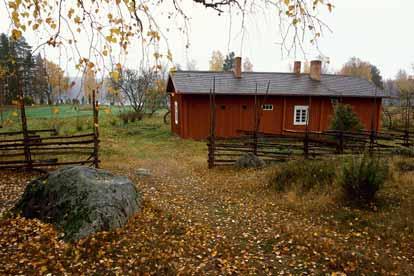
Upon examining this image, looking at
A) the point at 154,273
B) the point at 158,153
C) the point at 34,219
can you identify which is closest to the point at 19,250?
the point at 34,219

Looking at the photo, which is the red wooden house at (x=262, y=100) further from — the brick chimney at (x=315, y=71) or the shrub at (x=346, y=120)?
the shrub at (x=346, y=120)

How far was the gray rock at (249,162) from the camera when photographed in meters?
9.73

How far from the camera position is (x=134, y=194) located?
5.60m

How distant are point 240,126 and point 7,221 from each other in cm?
1377

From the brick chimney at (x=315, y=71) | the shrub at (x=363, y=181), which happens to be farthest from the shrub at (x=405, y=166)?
the brick chimney at (x=315, y=71)

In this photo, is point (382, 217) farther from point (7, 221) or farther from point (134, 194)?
point (7, 221)

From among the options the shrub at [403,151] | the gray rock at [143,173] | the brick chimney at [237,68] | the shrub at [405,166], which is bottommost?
the gray rock at [143,173]

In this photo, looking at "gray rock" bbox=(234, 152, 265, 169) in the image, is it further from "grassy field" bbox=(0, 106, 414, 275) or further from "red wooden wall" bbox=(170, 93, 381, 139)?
"red wooden wall" bbox=(170, 93, 381, 139)

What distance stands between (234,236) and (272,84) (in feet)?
48.9

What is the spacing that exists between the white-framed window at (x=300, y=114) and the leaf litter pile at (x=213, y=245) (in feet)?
41.5

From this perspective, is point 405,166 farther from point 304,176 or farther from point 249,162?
point 249,162

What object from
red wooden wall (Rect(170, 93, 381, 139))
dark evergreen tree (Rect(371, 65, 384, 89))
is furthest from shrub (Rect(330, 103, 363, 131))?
dark evergreen tree (Rect(371, 65, 384, 89))

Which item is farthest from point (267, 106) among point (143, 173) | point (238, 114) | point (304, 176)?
point (143, 173)

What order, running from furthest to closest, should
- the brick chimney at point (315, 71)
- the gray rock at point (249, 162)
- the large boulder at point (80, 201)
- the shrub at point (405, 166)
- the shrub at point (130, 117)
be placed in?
the shrub at point (130, 117) → the brick chimney at point (315, 71) → the gray rock at point (249, 162) → the shrub at point (405, 166) → the large boulder at point (80, 201)
